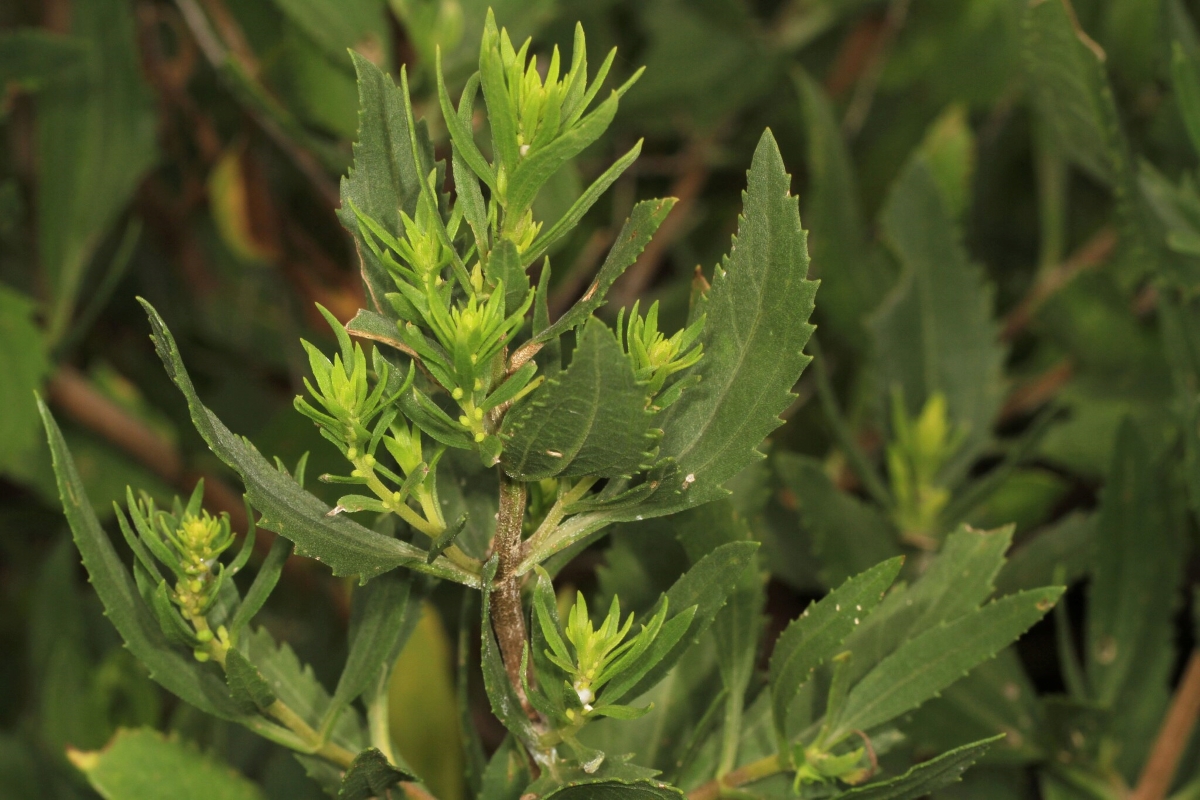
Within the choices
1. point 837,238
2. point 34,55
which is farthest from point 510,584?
point 34,55

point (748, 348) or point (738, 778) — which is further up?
point (748, 348)

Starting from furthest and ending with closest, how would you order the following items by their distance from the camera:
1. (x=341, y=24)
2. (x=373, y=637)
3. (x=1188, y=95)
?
(x=341, y=24)
(x=1188, y=95)
(x=373, y=637)

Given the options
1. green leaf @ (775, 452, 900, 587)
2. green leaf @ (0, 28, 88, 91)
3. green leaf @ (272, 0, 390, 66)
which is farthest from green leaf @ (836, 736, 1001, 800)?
green leaf @ (0, 28, 88, 91)

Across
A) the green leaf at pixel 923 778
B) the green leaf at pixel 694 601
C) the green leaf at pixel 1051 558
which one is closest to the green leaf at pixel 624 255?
the green leaf at pixel 694 601

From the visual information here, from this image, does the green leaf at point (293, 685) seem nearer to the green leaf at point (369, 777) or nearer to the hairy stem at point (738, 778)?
the green leaf at point (369, 777)

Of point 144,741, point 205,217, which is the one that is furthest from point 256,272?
point 144,741

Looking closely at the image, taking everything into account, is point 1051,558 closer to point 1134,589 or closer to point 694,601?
point 1134,589
